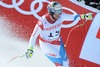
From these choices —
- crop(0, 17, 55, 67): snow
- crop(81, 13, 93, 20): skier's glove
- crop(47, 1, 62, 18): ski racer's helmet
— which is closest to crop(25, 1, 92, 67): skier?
crop(47, 1, 62, 18): ski racer's helmet

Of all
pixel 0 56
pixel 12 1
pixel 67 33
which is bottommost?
pixel 0 56

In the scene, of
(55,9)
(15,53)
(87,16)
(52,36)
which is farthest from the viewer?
(15,53)

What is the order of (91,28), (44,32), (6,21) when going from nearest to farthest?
(44,32)
(91,28)
(6,21)

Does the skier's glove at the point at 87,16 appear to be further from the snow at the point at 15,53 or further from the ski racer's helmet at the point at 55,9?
Result: the snow at the point at 15,53

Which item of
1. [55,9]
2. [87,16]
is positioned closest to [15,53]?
[87,16]

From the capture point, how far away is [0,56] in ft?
25.9

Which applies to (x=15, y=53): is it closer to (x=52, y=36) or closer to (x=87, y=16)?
(x=52, y=36)

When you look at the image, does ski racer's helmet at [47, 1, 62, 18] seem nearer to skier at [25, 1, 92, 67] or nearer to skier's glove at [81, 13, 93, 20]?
skier at [25, 1, 92, 67]

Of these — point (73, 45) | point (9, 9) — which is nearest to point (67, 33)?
point (73, 45)

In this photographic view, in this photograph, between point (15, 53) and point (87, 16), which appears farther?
Answer: point (15, 53)

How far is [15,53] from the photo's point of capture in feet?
25.9

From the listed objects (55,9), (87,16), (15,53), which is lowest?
(15,53)

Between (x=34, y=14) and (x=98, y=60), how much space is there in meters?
1.54

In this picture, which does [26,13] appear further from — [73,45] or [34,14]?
[73,45]
